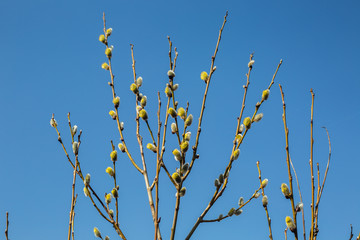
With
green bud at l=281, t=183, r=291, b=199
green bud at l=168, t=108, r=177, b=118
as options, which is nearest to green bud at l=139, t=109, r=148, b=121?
green bud at l=168, t=108, r=177, b=118

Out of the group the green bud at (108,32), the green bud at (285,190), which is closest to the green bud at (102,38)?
the green bud at (108,32)

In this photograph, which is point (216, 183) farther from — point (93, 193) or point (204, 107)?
point (93, 193)

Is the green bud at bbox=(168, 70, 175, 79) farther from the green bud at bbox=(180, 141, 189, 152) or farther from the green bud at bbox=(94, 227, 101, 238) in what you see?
the green bud at bbox=(94, 227, 101, 238)

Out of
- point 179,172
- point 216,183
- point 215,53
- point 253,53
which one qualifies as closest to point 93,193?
point 179,172

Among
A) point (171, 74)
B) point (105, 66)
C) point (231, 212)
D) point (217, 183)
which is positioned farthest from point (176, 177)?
point (105, 66)

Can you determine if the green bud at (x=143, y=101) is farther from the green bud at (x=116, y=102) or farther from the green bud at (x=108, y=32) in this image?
the green bud at (x=108, y=32)

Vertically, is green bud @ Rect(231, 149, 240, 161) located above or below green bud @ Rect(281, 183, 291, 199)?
above

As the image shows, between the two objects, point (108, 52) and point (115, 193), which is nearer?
point (115, 193)

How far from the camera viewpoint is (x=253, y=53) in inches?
87.4

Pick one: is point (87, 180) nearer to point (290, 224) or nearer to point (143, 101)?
point (143, 101)

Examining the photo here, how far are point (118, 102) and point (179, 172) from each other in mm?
631

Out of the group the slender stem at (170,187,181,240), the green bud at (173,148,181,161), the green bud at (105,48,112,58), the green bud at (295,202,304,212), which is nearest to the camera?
the green bud at (295,202,304,212)

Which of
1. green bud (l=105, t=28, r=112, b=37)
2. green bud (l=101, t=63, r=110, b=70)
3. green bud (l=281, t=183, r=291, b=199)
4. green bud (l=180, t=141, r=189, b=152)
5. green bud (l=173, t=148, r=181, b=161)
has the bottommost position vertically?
green bud (l=281, t=183, r=291, b=199)

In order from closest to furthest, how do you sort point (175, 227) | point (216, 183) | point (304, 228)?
point (304, 228)
point (175, 227)
point (216, 183)
